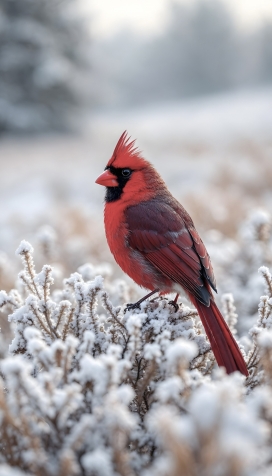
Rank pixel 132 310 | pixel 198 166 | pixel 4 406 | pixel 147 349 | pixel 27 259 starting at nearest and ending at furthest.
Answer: pixel 4 406 → pixel 147 349 → pixel 27 259 → pixel 132 310 → pixel 198 166

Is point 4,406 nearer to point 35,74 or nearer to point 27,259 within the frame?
point 27,259

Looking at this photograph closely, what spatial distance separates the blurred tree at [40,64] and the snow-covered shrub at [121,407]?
16.0 metres

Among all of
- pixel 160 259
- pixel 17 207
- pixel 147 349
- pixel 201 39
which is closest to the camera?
pixel 147 349

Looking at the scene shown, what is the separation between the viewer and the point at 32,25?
55.9 feet

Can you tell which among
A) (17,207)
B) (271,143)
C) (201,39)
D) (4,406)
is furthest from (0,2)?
(201,39)

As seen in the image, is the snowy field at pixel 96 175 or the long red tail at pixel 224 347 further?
the snowy field at pixel 96 175

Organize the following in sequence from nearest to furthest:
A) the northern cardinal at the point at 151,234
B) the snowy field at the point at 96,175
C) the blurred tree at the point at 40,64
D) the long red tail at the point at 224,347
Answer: the long red tail at the point at 224,347 → the northern cardinal at the point at 151,234 → the snowy field at the point at 96,175 → the blurred tree at the point at 40,64

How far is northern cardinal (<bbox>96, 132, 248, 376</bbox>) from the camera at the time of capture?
88.5 inches

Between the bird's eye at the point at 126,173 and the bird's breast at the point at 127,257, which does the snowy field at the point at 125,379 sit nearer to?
the bird's breast at the point at 127,257

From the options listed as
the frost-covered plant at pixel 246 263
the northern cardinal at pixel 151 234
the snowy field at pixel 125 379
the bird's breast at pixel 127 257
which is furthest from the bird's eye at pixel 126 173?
the frost-covered plant at pixel 246 263

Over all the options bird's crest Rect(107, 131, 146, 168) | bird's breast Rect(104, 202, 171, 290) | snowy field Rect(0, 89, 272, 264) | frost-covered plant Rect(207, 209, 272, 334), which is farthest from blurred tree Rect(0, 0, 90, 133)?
bird's breast Rect(104, 202, 171, 290)

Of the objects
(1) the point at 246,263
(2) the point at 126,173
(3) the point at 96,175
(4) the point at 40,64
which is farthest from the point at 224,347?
(4) the point at 40,64

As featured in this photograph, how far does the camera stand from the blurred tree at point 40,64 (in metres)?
16.9

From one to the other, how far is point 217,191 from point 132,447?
6.50 metres
